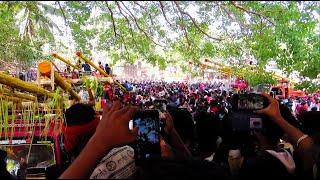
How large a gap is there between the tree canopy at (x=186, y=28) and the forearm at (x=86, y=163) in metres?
1.86

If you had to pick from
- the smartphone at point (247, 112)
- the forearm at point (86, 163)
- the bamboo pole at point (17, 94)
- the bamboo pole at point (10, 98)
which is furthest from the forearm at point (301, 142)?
the bamboo pole at point (17, 94)

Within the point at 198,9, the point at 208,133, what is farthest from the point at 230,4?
the point at 208,133

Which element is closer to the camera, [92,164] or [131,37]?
[92,164]

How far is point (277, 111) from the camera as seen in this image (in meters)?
2.88

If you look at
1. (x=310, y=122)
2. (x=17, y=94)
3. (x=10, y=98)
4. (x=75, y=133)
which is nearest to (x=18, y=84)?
(x=10, y=98)

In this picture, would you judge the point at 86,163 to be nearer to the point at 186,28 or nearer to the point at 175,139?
the point at 175,139

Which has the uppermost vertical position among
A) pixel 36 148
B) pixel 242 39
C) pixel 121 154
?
pixel 242 39

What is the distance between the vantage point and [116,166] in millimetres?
2088

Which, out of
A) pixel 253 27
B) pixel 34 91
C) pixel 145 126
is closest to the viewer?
pixel 145 126

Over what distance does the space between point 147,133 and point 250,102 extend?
0.91 meters

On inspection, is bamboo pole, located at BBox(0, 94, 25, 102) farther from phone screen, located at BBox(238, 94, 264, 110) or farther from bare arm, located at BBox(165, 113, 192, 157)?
phone screen, located at BBox(238, 94, 264, 110)

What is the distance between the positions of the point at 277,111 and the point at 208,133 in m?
1.59

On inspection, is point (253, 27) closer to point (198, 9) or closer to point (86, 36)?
point (198, 9)

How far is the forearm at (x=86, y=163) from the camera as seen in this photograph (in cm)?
160
